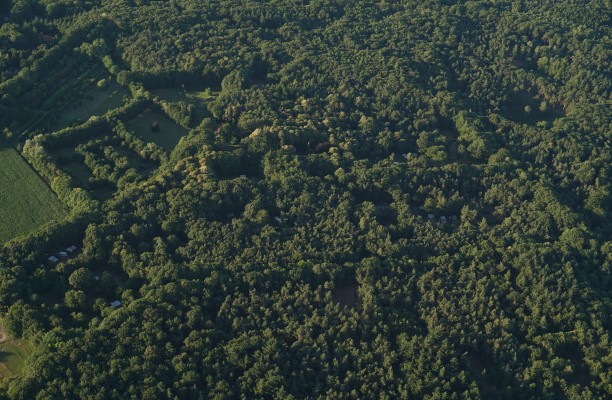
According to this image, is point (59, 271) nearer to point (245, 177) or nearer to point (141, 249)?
point (141, 249)

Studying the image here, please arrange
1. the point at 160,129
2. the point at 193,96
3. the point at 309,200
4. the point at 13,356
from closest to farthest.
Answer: the point at 13,356, the point at 309,200, the point at 160,129, the point at 193,96

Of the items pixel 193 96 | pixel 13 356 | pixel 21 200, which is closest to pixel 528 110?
pixel 193 96

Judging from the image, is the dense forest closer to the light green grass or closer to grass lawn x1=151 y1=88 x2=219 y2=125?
grass lawn x1=151 y1=88 x2=219 y2=125

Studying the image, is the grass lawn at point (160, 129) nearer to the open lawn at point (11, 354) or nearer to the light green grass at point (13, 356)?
the open lawn at point (11, 354)

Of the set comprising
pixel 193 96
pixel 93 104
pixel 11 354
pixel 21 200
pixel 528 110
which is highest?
pixel 93 104

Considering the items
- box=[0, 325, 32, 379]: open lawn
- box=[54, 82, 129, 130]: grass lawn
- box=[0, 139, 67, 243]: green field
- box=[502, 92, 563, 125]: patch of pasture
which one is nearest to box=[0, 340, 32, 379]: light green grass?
box=[0, 325, 32, 379]: open lawn

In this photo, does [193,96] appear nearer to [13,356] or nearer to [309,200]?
[309,200]
